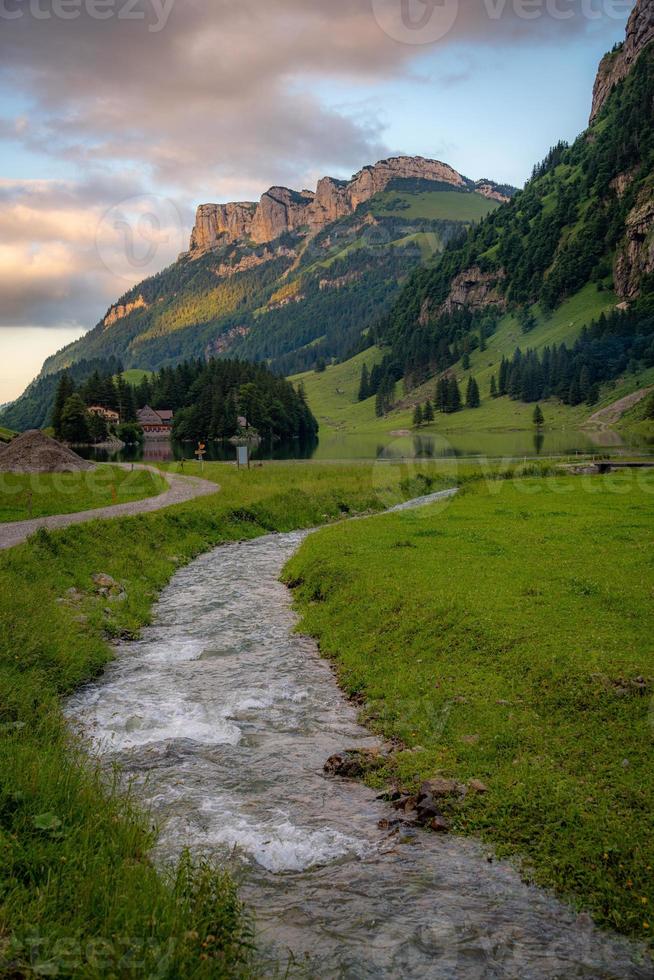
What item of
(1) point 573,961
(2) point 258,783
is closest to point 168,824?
(2) point 258,783

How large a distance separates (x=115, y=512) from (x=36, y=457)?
32235 millimetres

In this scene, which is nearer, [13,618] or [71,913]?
[71,913]

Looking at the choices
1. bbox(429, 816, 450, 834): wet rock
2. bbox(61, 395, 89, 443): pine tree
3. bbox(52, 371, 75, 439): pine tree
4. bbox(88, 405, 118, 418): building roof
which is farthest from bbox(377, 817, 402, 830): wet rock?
bbox(88, 405, 118, 418): building roof

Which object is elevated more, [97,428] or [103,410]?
[103,410]

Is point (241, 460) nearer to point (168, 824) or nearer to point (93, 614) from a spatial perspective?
point (93, 614)

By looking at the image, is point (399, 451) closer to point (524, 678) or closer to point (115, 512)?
point (115, 512)

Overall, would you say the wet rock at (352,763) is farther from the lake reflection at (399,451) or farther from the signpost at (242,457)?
the lake reflection at (399,451)

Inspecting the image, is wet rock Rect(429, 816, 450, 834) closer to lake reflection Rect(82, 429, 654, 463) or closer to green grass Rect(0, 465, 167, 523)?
green grass Rect(0, 465, 167, 523)

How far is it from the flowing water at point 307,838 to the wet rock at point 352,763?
0.27 meters

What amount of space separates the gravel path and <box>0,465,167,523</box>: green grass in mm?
1205

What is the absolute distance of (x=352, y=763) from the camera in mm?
12461

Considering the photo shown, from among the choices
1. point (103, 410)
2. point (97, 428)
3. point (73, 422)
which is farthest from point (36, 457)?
point (103, 410)

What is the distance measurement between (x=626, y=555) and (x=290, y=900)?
21.1 metres

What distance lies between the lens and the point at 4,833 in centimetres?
825
